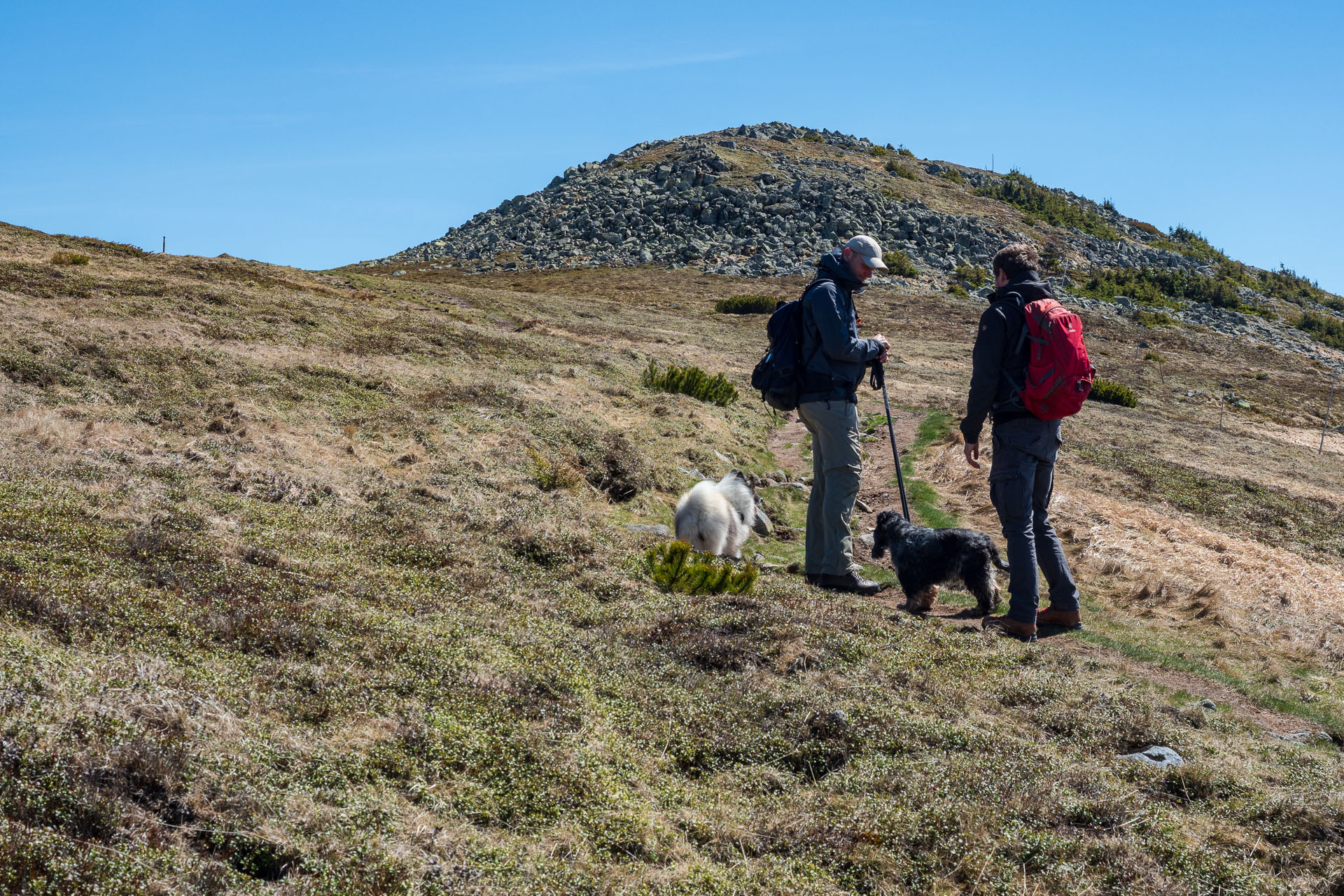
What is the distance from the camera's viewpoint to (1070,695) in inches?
210

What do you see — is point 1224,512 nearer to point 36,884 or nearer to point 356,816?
point 356,816

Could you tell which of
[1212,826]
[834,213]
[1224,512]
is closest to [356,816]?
[1212,826]

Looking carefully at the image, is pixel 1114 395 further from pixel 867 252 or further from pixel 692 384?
pixel 867 252

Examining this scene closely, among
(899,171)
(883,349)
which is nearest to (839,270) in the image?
(883,349)

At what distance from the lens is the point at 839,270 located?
7.38 metres

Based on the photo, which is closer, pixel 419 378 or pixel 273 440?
pixel 273 440

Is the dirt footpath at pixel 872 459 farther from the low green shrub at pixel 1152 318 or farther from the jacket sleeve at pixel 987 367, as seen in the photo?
the low green shrub at pixel 1152 318

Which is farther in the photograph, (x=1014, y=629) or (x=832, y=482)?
(x=832, y=482)

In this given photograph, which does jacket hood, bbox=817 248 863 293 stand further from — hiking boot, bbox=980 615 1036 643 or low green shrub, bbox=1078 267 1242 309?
low green shrub, bbox=1078 267 1242 309

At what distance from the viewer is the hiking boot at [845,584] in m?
7.78

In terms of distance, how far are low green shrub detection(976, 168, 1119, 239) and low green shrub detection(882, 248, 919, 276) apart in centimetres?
3008

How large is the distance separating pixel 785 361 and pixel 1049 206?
101732 millimetres

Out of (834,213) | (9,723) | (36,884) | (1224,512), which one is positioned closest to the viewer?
(36,884)

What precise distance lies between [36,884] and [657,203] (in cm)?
8399
